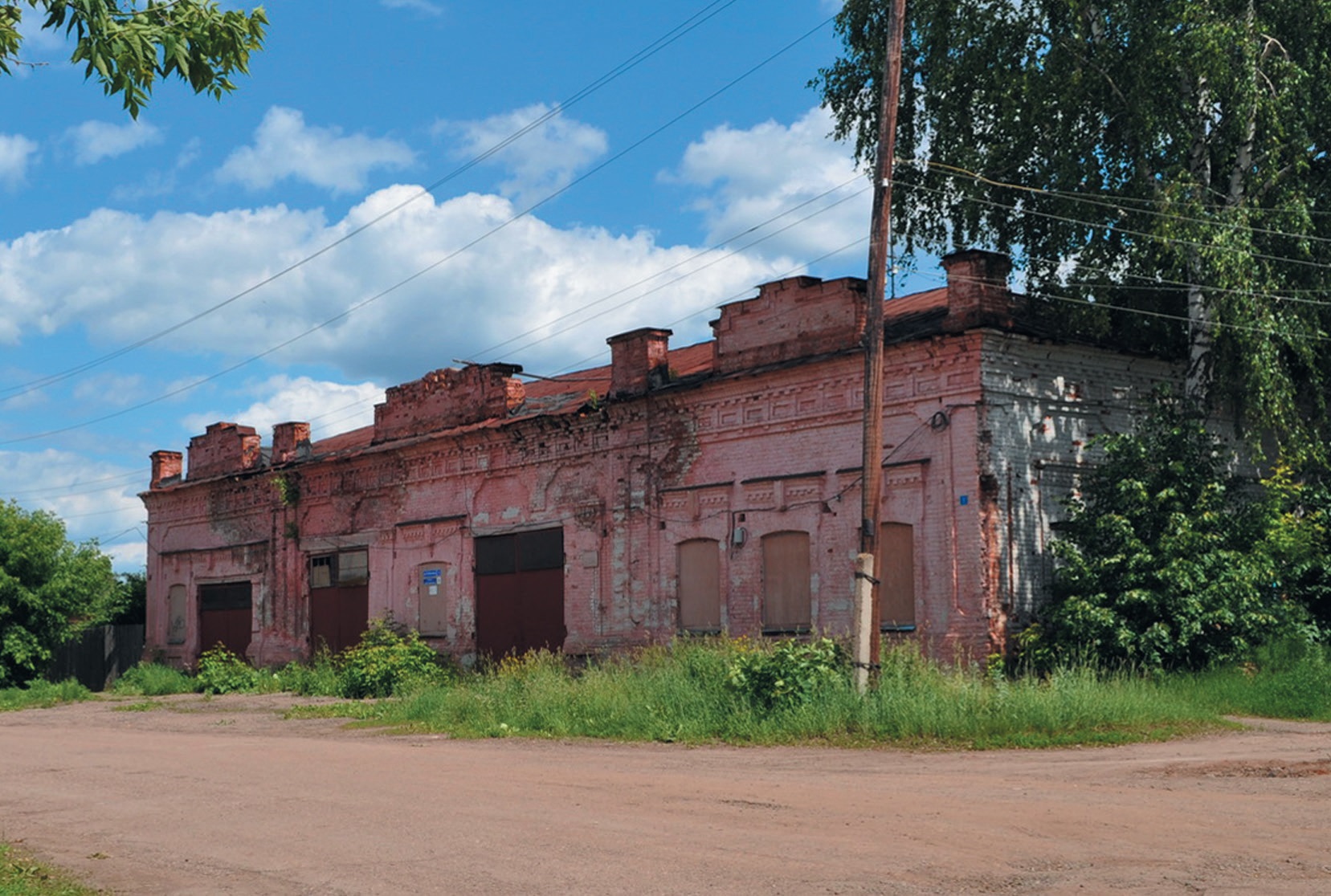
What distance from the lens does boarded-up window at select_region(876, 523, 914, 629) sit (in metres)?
19.2

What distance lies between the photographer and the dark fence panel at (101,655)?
3700 cm

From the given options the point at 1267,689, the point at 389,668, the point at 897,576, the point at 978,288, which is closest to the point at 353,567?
the point at 389,668

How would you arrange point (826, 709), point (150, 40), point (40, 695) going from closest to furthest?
1. point (150, 40)
2. point (826, 709)
3. point (40, 695)

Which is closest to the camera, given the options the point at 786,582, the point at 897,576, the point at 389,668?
the point at 897,576

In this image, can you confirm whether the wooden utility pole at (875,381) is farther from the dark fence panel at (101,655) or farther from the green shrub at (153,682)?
the dark fence panel at (101,655)

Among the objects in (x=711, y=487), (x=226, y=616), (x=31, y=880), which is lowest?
(x=31, y=880)

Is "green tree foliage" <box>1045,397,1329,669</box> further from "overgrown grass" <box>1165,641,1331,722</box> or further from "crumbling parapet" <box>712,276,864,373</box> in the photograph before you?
"crumbling parapet" <box>712,276,864,373</box>

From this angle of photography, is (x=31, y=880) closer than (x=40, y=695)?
Yes

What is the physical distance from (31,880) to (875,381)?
10686 mm

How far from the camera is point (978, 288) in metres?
18.4

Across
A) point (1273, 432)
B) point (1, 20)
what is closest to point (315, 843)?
point (1, 20)

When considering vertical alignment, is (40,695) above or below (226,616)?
below

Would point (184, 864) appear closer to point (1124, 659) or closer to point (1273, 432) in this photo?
point (1124, 659)

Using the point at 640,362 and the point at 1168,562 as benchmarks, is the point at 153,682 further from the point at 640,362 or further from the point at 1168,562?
the point at 1168,562
